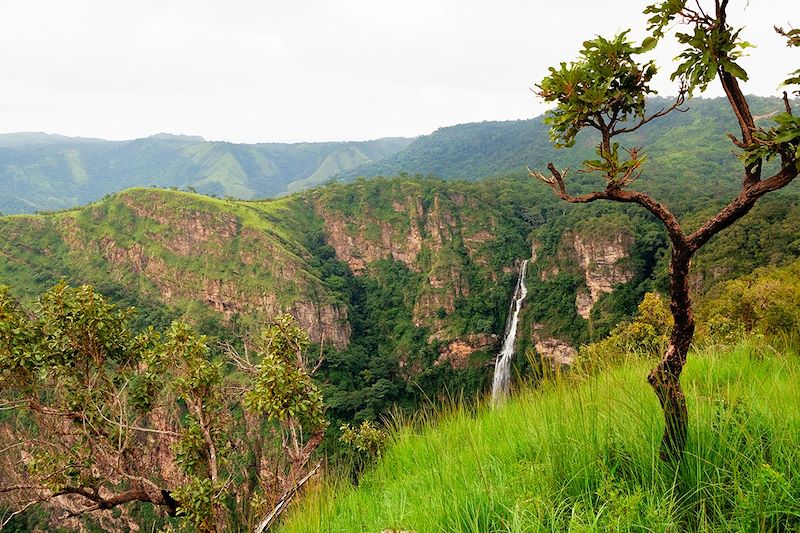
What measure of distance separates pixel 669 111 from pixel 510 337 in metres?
76.5

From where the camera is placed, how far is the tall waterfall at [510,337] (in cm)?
6454

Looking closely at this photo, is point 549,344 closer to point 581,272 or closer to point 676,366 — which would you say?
point 581,272

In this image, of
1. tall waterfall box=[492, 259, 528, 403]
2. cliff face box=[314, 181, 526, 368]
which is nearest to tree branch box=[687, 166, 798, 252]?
tall waterfall box=[492, 259, 528, 403]

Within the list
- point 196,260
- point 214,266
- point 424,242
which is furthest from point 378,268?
point 196,260

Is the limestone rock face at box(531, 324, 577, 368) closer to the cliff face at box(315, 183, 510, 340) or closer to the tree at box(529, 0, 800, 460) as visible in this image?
the cliff face at box(315, 183, 510, 340)

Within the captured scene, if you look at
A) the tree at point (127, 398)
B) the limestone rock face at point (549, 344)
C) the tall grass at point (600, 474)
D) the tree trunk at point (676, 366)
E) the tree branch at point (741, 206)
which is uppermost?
the tree branch at point (741, 206)

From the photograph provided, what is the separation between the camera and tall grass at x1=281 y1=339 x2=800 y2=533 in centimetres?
208

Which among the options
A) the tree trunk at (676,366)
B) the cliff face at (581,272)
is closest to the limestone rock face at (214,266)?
the cliff face at (581,272)

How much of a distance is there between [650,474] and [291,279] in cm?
8514

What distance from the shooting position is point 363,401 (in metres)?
64.0

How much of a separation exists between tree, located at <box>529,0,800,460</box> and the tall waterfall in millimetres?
56080

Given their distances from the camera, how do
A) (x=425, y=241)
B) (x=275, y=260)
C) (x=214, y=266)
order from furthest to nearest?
(x=425, y=241) → (x=275, y=260) → (x=214, y=266)

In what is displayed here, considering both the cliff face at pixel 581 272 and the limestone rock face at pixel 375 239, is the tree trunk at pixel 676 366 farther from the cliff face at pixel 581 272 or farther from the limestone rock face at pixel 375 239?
the limestone rock face at pixel 375 239

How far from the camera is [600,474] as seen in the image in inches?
101
